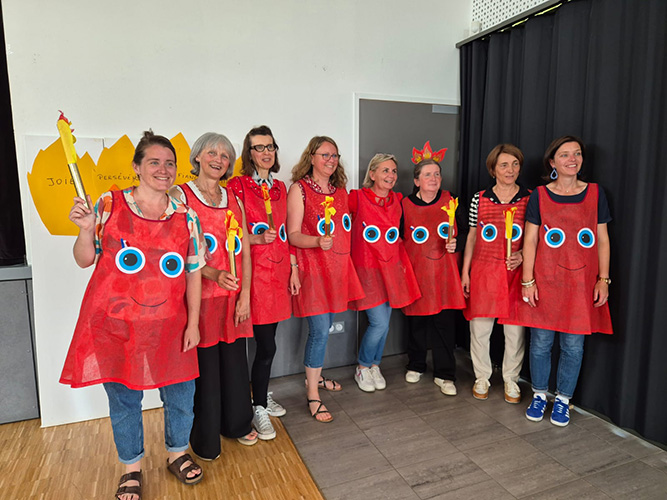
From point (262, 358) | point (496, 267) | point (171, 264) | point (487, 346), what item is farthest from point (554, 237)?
point (171, 264)

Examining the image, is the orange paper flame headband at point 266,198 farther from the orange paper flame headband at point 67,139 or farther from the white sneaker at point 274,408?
the white sneaker at point 274,408

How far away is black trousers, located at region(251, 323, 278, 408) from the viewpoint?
2.35m

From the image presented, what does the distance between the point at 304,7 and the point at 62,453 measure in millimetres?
2985

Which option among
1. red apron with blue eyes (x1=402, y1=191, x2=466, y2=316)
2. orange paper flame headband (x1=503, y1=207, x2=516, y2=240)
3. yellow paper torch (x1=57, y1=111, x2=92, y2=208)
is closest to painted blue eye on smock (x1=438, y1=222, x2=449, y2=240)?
red apron with blue eyes (x1=402, y1=191, x2=466, y2=316)

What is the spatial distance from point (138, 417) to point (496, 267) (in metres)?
2.04

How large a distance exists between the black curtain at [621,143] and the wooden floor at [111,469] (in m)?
1.78

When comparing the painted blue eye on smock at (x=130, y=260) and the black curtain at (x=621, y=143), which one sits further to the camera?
the black curtain at (x=621, y=143)

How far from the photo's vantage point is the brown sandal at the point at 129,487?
1.88 m

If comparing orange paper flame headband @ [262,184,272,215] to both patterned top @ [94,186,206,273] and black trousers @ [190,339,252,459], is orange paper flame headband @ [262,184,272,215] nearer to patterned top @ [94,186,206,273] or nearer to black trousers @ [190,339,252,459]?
patterned top @ [94,186,206,273]

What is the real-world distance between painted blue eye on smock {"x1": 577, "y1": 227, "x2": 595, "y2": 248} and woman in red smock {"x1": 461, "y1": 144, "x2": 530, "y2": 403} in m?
0.32

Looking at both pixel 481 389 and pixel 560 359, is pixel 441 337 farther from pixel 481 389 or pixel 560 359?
pixel 560 359

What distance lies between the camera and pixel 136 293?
171 cm

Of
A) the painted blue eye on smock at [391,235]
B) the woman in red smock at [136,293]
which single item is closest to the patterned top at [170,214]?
the woman in red smock at [136,293]

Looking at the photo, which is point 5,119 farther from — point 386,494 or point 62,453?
point 386,494
